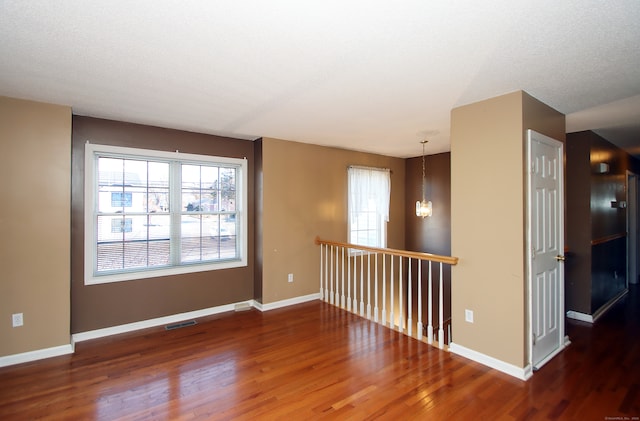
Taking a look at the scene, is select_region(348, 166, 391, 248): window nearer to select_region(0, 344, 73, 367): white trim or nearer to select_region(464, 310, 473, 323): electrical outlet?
select_region(464, 310, 473, 323): electrical outlet

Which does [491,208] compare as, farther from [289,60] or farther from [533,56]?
[289,60]

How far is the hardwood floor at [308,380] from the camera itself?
2.11 metres

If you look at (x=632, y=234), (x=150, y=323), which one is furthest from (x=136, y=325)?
(x=632, y=234)

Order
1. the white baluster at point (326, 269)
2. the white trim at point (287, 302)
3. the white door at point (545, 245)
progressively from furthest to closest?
the white baluster at point (326, 269) → the white trim at point (287, 302) → the white door at point (545, 245)

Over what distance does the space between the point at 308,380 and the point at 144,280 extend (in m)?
2.31

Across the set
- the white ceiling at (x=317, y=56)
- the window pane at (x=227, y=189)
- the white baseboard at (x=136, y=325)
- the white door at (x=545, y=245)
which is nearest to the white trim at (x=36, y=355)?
the white baseboard at (x=136, y=325)

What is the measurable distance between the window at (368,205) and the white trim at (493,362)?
2.46m

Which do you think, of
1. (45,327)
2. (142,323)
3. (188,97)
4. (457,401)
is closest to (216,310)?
(142,323)

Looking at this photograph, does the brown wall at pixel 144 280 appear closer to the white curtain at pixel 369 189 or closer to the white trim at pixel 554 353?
the white curtain at pixel 369 189

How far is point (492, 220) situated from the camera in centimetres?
269

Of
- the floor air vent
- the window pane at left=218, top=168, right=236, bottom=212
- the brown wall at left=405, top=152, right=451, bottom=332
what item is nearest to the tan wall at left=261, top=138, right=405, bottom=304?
the window pane at left=218, top=168, right=236, bottom=212

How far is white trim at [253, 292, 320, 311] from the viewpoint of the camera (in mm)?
4213

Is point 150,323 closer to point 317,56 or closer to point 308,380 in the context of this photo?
point 308,380

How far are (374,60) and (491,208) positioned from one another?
64.2 inches
